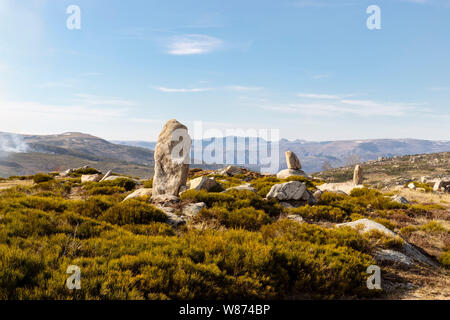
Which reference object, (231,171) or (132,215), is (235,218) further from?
(231,171)

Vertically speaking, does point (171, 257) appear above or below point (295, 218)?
above

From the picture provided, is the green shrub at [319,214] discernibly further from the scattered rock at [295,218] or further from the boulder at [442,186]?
the boulder at [442,186]

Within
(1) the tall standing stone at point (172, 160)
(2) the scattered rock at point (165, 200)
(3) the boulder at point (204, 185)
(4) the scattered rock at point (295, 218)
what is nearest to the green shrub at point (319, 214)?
(4) the scattered rock at point (295, 218)

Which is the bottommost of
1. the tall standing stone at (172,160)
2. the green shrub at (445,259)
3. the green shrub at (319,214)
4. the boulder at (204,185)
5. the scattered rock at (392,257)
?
the green shrub at (445,259)

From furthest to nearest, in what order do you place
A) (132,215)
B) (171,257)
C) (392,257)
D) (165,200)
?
(165,200), (132,215), (392,257), (171,257)

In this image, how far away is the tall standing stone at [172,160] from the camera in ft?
51.7

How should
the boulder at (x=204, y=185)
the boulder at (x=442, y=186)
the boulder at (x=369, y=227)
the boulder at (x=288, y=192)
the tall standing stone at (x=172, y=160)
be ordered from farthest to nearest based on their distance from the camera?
the boulder at (x=442, y=186)
the tall standing stone at (x=172, y=160)
the boulder at (x=204, y=185)
the boulder at (x=288, y=192)
the boulder at (x=369, y=227)

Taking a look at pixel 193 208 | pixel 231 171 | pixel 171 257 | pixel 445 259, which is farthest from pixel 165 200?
pixel 231 171

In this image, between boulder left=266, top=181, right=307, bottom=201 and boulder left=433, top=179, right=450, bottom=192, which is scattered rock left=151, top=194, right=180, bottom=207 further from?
boulder left=433, top=179, right=450, bottom=192

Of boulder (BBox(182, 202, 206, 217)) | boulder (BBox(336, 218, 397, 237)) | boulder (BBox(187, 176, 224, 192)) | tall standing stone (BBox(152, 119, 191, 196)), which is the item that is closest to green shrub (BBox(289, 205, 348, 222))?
boulder (BBox(336, 218, 397, 237))

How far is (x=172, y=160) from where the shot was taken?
16.0 m

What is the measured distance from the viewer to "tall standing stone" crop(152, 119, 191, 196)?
51.7 feet
